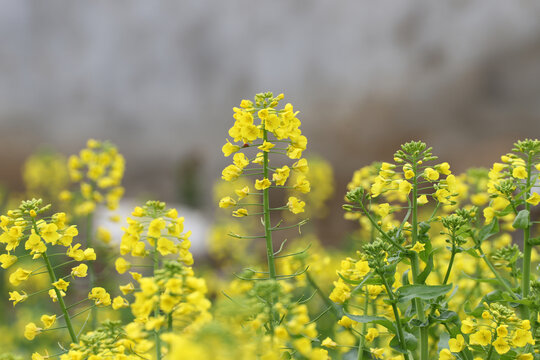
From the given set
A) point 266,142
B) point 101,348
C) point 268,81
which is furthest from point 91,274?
point 268,81

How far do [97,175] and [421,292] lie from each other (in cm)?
181

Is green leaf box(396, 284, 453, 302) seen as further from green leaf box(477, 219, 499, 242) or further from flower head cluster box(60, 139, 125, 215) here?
flower head cluster box(60, 139, 125, 215)

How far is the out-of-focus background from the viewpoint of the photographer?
5.87 meters

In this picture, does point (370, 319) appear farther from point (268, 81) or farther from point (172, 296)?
point (268, 81)

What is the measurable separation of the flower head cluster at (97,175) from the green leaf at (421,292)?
65.8 inches

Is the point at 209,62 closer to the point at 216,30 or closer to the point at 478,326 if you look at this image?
the point at 216,30

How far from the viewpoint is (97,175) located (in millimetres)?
2465

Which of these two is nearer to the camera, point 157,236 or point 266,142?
point 157,236

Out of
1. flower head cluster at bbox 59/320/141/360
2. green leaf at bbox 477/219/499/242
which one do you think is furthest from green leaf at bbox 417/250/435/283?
flower head cluster at bbox 59/320/141/360

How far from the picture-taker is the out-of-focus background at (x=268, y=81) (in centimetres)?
587

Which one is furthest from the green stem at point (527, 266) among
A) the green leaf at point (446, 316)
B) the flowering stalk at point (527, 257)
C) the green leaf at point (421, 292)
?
the green leaf at point (421, 292)

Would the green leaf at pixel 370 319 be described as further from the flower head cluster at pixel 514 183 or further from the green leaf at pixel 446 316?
the flower head cluster at pixel 514 183

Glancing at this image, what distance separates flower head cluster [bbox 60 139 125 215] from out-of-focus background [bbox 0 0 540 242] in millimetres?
4448

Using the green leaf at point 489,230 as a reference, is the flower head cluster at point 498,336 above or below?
below
